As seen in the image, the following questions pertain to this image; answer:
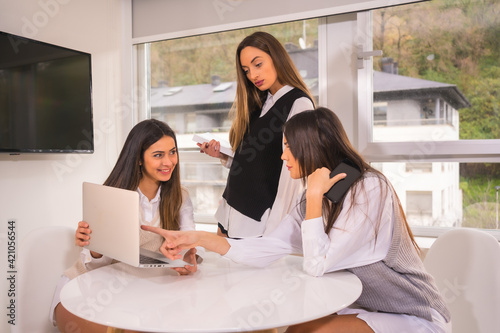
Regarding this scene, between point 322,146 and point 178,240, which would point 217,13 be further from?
point 178,240

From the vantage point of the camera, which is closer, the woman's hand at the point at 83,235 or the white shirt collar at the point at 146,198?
the woman's hand at the point at 83,235

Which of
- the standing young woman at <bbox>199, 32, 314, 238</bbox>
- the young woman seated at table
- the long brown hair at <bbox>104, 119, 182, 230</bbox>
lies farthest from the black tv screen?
the young woman seated at table

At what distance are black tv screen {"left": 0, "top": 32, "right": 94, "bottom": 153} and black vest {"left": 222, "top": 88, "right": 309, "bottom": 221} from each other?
3.90 ft

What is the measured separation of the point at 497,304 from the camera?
60.3 inches

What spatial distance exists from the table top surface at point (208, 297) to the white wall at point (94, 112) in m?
1.27

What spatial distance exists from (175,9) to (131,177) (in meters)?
1.79

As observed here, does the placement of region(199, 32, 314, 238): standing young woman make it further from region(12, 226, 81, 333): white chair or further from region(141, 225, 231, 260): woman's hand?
region(12, 226, 81, 333): white chair

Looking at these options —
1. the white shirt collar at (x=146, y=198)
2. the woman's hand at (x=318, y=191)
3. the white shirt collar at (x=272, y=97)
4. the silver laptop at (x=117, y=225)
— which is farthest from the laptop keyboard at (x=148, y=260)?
the white shirt collar at (x=272, y=97)

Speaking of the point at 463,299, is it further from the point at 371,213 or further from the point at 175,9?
the point at 175,9

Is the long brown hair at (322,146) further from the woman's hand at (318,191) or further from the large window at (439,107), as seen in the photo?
the large window at (439,107)

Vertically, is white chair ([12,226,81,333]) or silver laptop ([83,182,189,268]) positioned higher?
silver laptop ([83,182,189,268])

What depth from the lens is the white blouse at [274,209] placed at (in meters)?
1.84

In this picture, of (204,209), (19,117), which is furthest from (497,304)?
(19,117)

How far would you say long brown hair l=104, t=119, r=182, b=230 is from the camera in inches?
66.1
